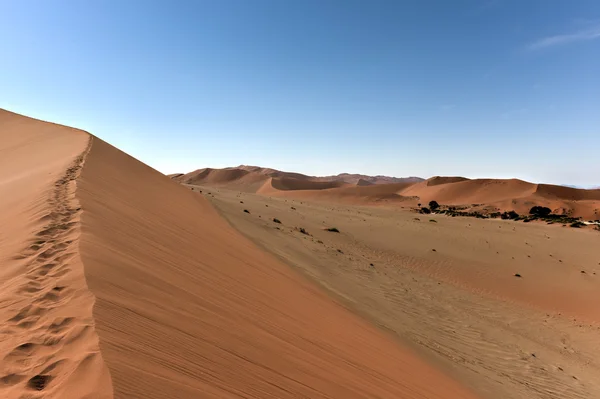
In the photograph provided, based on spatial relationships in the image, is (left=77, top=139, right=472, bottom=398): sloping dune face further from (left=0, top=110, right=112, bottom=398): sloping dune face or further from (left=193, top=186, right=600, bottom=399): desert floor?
(left=193, top=186, right=600, bottom=399): desert floor

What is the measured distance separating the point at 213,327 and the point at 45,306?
1.48 meters

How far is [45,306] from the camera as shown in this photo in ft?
9.55

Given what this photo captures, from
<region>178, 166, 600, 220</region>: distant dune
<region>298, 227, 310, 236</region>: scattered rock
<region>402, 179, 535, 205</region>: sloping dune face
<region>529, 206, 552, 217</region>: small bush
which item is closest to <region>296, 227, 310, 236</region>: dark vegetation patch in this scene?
<region>298, 227, 310, 236</region>: scattered rock

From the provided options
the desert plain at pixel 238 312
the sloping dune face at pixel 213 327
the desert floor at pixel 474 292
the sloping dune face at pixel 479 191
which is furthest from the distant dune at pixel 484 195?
the sloping dune face at pixel 213 327

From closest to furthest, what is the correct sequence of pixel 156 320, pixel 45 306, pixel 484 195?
pixel 45 306
pixel 156 320
pixel 484 195

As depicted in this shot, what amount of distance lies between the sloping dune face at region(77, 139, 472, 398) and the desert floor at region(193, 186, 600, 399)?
1.94m

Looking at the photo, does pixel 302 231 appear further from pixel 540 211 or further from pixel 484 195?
pixel 484 195

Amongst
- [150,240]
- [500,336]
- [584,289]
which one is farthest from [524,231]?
[150,240]

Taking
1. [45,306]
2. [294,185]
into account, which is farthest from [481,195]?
[45,306]

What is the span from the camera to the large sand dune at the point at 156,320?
238 cm

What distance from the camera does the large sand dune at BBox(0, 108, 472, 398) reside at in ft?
7.81

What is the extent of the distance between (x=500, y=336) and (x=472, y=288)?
4.96 meters

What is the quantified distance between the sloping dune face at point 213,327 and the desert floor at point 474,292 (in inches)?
76.4

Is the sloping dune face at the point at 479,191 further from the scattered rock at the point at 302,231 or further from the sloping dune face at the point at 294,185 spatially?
the scattered rock at the point at 302,231
